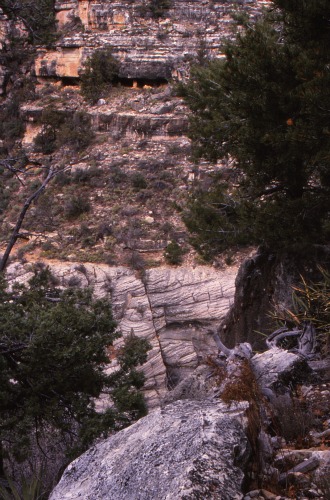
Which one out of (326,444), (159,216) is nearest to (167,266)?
(159,216)

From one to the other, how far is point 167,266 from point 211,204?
10.1 meters

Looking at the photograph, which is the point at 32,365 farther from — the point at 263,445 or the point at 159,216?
the point at 159,216

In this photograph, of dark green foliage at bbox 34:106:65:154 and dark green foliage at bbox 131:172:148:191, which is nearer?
dark green foliage at bbox 131:172:148:191

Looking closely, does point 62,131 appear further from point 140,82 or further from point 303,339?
point 303,339

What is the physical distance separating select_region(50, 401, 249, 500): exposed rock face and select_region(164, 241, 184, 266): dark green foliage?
1680cm

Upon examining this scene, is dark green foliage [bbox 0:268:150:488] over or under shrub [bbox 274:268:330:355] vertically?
under

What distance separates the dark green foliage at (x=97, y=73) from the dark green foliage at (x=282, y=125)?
18630mm

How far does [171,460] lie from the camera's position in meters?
2.85

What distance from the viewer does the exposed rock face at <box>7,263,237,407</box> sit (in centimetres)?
1811

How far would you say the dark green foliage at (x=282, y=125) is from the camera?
20.3ft

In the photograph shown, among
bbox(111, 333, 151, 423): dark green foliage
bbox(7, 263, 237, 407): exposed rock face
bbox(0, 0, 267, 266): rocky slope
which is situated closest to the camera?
bbox(111, 333, 151, 423): dark green foliage

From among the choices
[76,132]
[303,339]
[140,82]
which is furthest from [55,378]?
[140,82]

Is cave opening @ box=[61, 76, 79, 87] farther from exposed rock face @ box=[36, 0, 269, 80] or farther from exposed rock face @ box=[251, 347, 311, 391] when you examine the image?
exposed rock face @ box=[251, 347, 311, 391]

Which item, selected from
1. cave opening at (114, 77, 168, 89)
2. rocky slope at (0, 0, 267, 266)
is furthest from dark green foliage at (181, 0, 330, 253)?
cave opening at (114, 77, 168, 89)
